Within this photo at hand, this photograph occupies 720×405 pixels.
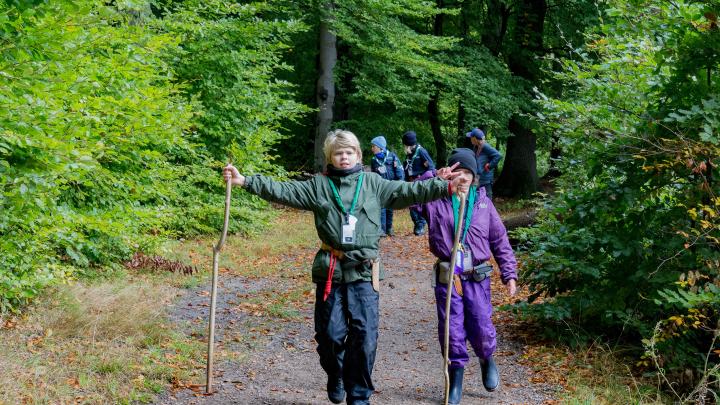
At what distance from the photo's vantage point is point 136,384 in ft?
18.3

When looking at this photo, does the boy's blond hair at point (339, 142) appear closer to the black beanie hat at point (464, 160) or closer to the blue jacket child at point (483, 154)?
the black beanie hat at point (464, 160)

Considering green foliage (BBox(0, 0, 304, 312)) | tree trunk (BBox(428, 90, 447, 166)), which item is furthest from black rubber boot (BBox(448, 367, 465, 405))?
tree trunk (BBox(428, 90, 447, 166))

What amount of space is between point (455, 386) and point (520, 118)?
16900 millimetres

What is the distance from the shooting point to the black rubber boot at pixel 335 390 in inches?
210

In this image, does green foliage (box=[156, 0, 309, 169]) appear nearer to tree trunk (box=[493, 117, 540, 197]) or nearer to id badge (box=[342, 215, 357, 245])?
id badge (box=[342, 215, 357, 245])

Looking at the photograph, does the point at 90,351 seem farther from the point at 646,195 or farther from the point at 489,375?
the point at 646,195

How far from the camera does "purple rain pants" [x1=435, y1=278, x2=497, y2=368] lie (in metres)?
5.79

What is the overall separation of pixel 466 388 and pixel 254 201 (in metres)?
9.01

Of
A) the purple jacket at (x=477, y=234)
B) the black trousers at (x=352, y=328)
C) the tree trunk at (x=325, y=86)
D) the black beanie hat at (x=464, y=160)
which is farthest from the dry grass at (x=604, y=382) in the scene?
the tree trunk at (x=325, y=86)

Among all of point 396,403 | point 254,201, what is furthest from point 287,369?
point 254,201

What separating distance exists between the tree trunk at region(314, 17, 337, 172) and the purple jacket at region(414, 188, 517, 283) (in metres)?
14.3

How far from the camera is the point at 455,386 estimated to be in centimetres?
580

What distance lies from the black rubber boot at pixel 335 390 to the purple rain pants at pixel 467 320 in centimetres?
92

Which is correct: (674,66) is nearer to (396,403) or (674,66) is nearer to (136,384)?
(396,403)
